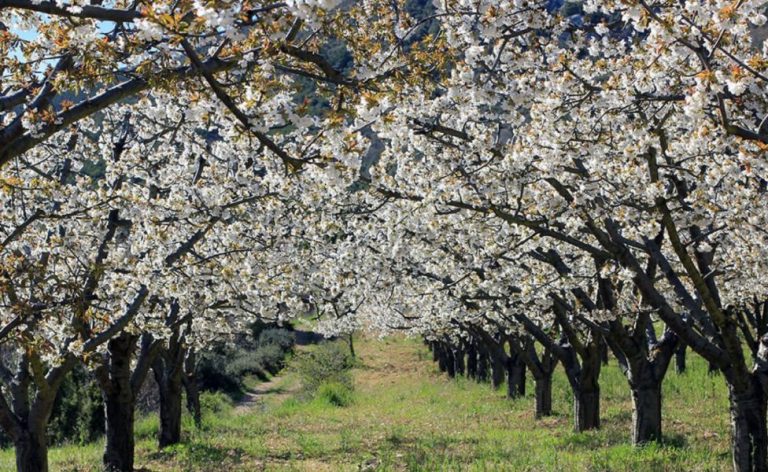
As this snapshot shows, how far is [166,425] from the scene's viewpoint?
17000 millimetres

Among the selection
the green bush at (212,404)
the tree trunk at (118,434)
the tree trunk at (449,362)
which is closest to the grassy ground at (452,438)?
the green bush at (212,404)

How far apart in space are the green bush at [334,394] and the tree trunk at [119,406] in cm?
1975

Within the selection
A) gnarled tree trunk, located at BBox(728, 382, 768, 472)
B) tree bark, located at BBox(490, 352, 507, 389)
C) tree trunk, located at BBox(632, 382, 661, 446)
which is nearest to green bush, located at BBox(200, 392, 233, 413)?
tree bark, located at BBox(490, 352, 507, 389)

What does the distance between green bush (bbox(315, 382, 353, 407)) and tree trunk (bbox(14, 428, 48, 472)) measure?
22381mm

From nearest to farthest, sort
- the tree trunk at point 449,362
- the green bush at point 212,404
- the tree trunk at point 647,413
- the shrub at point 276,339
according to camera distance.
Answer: the tree trunk at point 647,413
the green bush at point 212,404
the tree trunk at point 449,362
the shrub at point 276,339

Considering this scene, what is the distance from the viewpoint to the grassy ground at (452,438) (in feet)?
36.0

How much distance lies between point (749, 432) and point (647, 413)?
11.3ft

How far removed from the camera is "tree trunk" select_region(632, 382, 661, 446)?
37.8 ft

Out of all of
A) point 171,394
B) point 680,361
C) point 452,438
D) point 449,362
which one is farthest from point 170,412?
point 449,362

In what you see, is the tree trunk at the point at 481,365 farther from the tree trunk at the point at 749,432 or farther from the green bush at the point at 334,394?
the tree trunk at the point at 749,432

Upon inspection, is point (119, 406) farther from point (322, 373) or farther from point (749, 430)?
point (322, 373)

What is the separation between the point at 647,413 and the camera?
1157 centimetres

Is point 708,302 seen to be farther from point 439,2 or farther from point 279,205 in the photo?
point 279,205

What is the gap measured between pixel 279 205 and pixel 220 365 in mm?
31891
